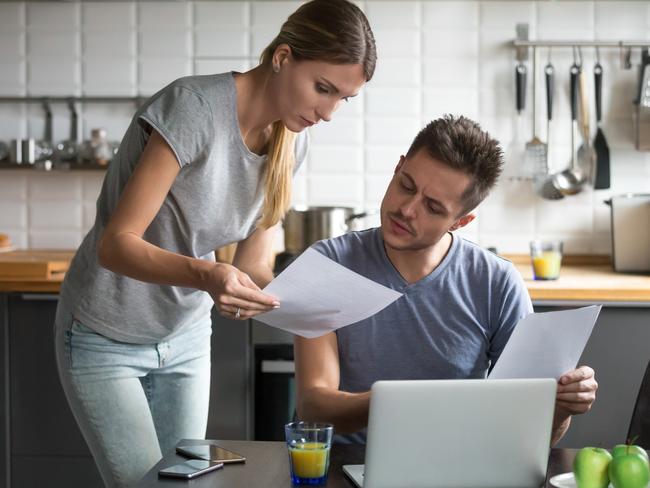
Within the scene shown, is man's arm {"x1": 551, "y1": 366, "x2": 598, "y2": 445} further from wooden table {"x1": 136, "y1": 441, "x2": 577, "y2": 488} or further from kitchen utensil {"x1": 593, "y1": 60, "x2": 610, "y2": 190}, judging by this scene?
kitchen utensil {"x1": 593, "y1": 60, "x2": 610, "y2": 190}

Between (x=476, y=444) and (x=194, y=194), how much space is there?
2.56ft

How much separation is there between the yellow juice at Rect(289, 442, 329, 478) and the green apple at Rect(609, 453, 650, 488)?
0.38 meters

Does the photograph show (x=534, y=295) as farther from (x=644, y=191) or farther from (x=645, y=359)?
(x=644, y=191)

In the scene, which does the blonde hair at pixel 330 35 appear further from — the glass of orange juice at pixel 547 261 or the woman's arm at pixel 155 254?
the glass of orange juice at pixel 547 261

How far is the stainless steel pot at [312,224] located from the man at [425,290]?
45.9 inches

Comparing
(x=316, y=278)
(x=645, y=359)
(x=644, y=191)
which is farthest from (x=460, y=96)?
(x=316, y=278)

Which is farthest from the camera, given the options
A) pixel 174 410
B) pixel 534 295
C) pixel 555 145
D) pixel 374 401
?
pixel 555 145

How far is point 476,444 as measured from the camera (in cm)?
123

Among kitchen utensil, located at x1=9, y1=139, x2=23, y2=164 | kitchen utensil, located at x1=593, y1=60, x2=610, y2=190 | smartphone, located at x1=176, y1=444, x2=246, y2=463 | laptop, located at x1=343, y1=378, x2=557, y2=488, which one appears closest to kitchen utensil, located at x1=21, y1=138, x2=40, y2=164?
kitchen utensil, located at x1=9, y1=139, x2=23, y2=164

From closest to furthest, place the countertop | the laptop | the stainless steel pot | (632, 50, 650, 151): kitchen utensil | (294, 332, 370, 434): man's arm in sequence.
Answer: the laptop → (294, 332, 370, 434): man's arm → the countertop → the stainless steel pot → (632, 50, 650, 151): kitchen utensil

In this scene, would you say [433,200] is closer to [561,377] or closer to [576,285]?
[561,377]

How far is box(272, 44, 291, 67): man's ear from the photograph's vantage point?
167 cm

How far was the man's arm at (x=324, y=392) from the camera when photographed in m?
1.55

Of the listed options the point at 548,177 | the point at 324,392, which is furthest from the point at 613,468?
the point at 548,177
